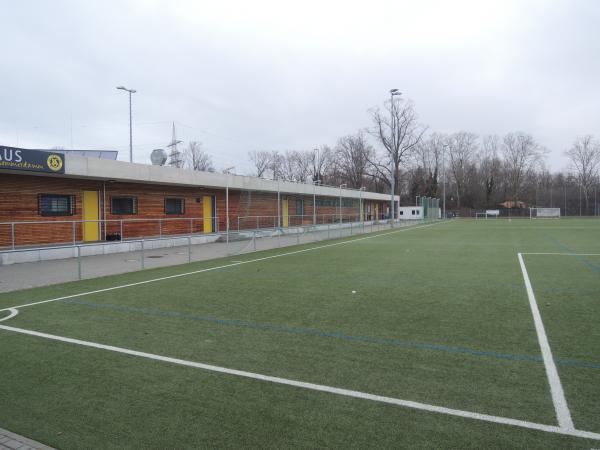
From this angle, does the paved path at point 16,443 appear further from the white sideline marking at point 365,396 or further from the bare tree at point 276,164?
the bare tree at point 276,164

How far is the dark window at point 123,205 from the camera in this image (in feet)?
68.8

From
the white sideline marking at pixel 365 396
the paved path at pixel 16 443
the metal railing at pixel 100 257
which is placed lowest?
the paved path at pixel 16 443

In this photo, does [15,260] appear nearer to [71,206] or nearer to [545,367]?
[71,206]

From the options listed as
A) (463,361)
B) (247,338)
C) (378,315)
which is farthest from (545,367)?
(247,338)

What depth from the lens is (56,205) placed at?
60.8 feet

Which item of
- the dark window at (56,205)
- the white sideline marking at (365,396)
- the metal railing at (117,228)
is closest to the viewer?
the white sideline marking at (365,396)

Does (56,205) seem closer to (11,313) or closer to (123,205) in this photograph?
(123,205)

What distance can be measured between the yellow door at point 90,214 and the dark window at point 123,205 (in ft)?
2.87

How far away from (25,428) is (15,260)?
1400cm

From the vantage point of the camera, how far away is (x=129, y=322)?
6938 millimetres

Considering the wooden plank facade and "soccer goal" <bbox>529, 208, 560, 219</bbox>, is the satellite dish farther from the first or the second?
"soccer goal" <bbox>529, 208, 560, 219</bbox>

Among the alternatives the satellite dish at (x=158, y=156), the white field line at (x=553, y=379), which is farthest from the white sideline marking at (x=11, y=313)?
the satellite dish at (x=158, y=156)

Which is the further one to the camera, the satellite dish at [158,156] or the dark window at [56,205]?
the satellite dish at [158,156]

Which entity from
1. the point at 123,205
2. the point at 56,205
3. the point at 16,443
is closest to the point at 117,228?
the point at 123,205
